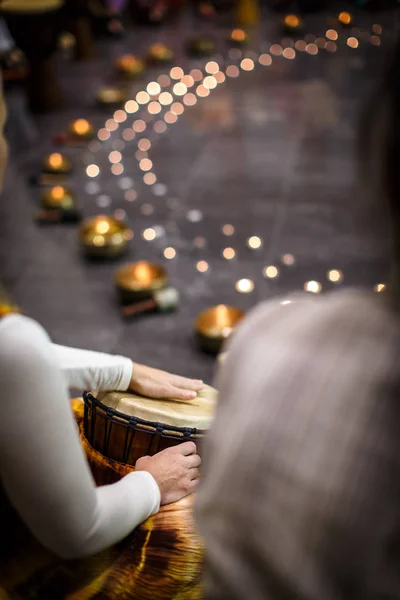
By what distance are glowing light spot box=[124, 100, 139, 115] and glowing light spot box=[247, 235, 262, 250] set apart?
1681 mm

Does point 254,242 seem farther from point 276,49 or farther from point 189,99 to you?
point 276,49

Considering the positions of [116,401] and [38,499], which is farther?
[116,401]

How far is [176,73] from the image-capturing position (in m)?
4.97

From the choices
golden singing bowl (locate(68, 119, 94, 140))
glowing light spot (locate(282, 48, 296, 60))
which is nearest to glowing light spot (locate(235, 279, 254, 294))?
golden singing bowl (locate(68, 119, 94, 140))

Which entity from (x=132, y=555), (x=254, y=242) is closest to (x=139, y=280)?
(x=254, y=242)

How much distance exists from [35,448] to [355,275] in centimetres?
200

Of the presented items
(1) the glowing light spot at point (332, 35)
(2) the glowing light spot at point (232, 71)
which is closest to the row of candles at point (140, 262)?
(2) the glowing light spot at point (232, 71)

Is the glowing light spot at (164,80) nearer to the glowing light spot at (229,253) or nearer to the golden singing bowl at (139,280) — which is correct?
the glowing light spot at (229,253)

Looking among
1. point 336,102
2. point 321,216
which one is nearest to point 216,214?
point 321,216

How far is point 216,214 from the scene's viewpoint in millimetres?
3275

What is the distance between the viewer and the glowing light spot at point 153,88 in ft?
15.3

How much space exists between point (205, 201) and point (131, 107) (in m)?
1.37

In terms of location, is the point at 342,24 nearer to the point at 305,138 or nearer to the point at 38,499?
the point at 305,138

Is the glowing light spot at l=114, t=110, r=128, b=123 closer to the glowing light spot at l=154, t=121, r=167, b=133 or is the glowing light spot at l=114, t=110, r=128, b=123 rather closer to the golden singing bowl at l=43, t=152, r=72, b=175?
the glowing light spot at l=154, t=121, r=167, b=133
